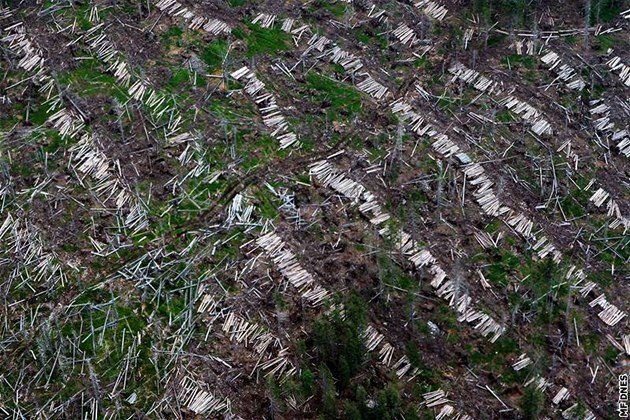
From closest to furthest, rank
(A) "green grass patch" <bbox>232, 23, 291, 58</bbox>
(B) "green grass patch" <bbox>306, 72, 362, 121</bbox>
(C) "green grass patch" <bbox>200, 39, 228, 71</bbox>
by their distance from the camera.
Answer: (B) "green grass patch" <bbox>306, 72, 362, 121</bbox>
(C) "green grass patch" <bbox>200, 39, 228, 71</bbox>
(A) "green grass patch" <bbox>232, 23, 291, 58</bbox>

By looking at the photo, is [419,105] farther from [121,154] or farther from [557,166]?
[121,154]

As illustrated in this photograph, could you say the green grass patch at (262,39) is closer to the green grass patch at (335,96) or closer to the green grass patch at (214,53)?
the green grass patch at (214,53)

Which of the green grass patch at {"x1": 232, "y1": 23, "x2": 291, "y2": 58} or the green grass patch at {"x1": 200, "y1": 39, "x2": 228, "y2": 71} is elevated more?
the green grass patch at {"x1": 232, "y1": 23, "x2": 291, "y2": 58}

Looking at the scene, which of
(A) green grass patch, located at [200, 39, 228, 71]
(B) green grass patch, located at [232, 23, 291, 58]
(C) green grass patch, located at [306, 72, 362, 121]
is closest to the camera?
(C) green grass patch, located at [306, 72, 362, 121]

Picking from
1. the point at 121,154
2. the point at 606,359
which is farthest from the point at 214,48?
the point at 606,359

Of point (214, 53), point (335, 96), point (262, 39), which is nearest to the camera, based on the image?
point (335, 96)

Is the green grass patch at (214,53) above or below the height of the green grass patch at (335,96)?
below

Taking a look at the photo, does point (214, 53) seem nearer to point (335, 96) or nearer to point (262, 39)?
point (262, 39)

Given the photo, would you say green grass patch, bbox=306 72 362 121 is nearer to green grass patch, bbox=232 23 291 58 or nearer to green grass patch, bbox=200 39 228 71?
green grass patch, bbox=232 23 291 58

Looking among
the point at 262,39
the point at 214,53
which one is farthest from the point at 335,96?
the point at 214,53

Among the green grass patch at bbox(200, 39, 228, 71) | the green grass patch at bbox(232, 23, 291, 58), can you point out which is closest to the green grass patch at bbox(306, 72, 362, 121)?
the green grass patch at bbox(232, 23, 291, 58)

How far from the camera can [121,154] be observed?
15992 mm

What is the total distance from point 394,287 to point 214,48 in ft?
22.2

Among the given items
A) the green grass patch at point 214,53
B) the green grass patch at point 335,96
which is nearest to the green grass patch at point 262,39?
the green grass patch at point 214,53
